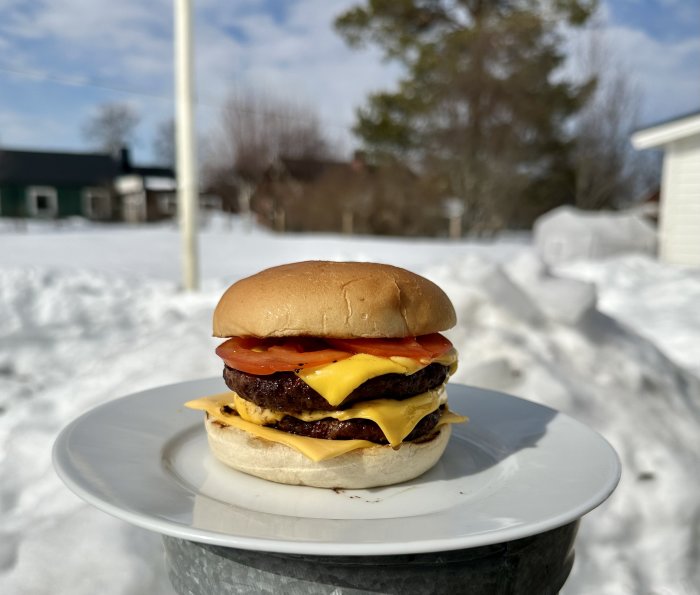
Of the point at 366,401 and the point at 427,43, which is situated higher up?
the point at 427,43

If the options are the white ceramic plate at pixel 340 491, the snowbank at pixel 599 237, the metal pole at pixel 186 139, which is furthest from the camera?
the snowbank at pixel 599 237

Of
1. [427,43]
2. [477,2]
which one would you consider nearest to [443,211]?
[427,43]

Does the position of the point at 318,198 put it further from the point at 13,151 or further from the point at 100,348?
the point at 13,151

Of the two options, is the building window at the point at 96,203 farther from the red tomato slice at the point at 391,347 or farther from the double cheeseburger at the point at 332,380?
the red tomato slice at the point at 391,347

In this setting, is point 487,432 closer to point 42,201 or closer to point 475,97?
point 475,97

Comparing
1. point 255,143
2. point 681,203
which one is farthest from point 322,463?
point 255,143

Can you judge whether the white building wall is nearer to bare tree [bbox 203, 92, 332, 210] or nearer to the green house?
bare tree [bbox 203, 92, 332, 210]

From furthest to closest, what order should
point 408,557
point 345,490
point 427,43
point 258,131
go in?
point 258,131, point 427,43, point 345,490, point 408,557

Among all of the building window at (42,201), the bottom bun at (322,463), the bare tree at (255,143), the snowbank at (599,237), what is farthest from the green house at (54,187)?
the bottom bun at (322,463)
